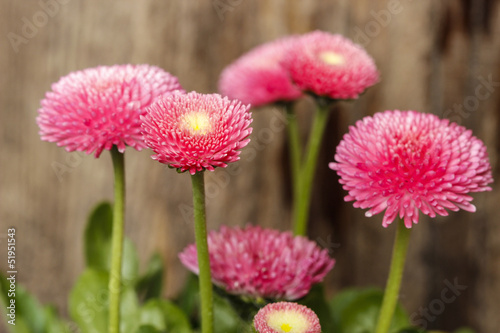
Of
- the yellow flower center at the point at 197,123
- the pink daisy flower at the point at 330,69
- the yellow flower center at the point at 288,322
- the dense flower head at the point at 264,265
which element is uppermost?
the pink daisy flower at the point at 330,69

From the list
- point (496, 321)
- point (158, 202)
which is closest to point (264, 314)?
point (158, 202)

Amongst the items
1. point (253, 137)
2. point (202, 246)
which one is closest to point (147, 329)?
point (202, 246)

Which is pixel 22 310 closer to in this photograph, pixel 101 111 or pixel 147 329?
pixel 147 329

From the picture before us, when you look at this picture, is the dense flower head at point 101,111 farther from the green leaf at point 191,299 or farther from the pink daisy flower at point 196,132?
the green leaf at point 191,299

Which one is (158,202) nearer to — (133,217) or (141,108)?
(133,217)

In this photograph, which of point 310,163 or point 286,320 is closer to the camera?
point 286,320

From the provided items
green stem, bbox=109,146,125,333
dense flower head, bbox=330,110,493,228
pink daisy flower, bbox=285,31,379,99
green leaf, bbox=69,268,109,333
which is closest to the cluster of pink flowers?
pink daisy flower, bbox=285,31,379,99

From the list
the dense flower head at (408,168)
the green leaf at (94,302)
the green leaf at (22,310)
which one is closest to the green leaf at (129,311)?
the green leaf at (94,302)
